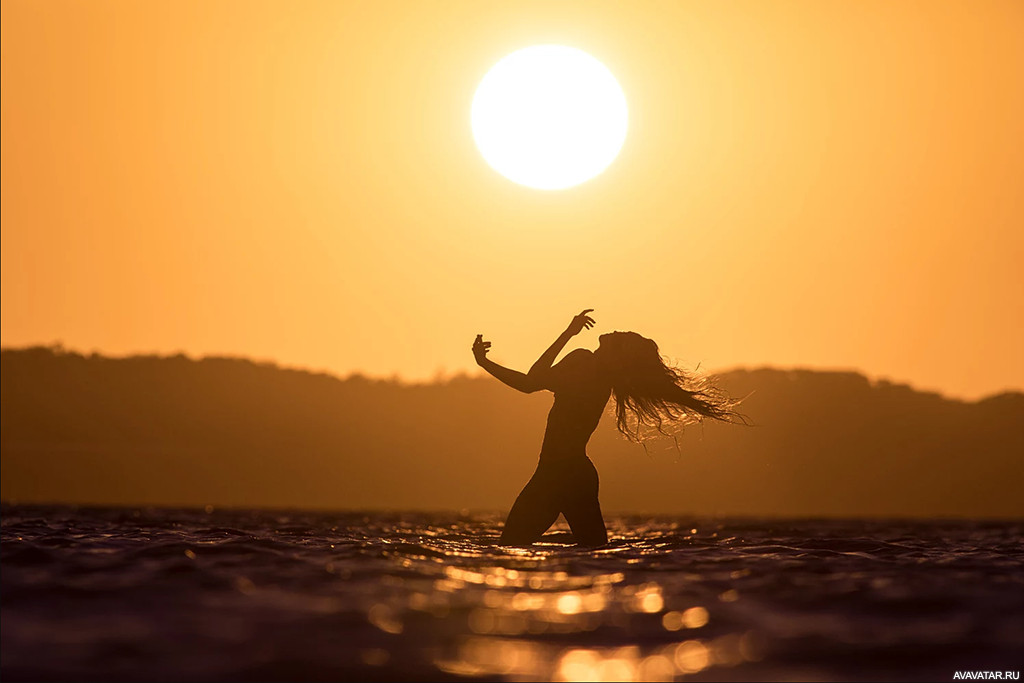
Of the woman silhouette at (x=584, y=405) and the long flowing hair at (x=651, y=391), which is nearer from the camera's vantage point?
the woman silhouette at (x=584, y=405)

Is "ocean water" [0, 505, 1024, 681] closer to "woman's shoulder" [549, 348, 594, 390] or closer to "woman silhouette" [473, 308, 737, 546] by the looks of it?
"woman silhouette" [473, 308, 737, 546]

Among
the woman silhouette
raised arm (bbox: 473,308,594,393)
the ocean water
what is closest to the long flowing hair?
the woman silhouette

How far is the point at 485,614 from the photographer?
826cm

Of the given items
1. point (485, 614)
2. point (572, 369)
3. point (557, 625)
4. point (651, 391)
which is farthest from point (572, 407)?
point (557, 625)

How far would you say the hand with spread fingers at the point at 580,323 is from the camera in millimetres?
14680

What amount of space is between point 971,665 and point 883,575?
4.00 meters

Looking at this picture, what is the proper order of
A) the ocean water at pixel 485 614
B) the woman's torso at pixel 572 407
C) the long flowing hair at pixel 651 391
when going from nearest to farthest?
the ocean water at pixel 485 614
the woman's torso at pixel 572 407
the long flowing hair at pixel 651 391

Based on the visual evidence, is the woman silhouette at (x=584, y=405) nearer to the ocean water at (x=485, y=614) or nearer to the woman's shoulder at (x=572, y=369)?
the woman's shoulder at (x=572, y=369)

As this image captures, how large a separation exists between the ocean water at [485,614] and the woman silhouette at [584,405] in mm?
1286

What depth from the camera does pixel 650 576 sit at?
1064 centimetres

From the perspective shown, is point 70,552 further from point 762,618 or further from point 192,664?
point 762,618

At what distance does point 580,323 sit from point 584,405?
925 mm

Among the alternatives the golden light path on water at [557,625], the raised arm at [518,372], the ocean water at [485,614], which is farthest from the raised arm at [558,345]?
the golden light path on water at [557,625]

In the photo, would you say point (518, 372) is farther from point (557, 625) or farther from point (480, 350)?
point (557, 625)
